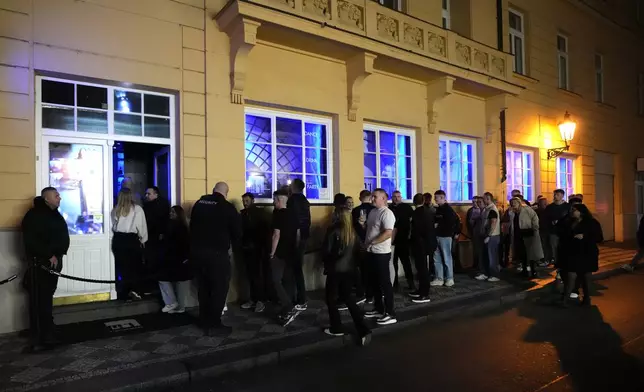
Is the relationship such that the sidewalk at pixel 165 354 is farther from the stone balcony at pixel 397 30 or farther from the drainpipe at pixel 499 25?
the drainpipe at pixel 499 25

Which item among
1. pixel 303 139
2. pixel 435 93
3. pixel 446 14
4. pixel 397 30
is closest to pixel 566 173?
pixel 446 14

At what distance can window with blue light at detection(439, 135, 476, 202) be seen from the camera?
38.2 ft

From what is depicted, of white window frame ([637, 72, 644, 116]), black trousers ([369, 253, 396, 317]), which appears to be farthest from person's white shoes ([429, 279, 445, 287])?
white window frame ([637, 72, 644, 116])

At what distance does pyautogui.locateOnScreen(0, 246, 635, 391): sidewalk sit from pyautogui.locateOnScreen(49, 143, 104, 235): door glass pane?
1784 mm

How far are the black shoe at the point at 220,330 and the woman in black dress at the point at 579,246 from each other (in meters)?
5.49

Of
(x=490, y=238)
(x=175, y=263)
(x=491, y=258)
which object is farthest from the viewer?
(x=491, y=258)

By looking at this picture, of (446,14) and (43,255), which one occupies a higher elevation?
(446,14)

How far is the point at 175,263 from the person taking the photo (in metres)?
6.66

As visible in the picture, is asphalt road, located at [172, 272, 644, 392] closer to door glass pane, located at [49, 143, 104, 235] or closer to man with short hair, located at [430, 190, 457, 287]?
man with short hair, located at [430, 190, 457, 287]

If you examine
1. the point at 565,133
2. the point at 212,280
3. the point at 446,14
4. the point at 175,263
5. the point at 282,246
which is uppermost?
the point at 446,14

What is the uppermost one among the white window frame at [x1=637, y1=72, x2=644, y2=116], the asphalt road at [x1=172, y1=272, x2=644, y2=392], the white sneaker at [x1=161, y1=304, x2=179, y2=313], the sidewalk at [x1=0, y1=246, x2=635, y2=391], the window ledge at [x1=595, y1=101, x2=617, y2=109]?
the white window frame at [x1=637, y1=72, x2=644, y2=116]

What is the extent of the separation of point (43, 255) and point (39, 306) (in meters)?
0.58

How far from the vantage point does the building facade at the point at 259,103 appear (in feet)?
20.9

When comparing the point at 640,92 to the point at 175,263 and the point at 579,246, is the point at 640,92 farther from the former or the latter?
the point at 175,263
